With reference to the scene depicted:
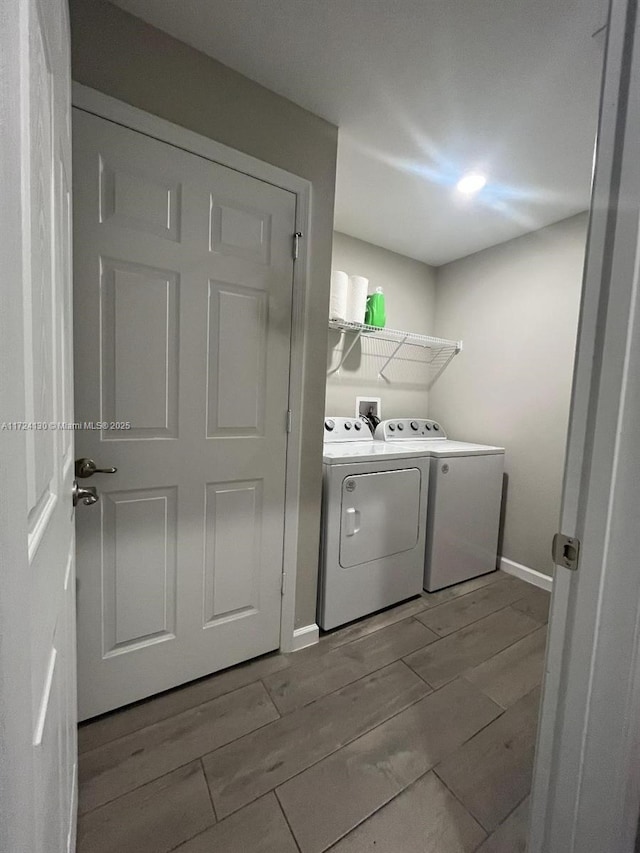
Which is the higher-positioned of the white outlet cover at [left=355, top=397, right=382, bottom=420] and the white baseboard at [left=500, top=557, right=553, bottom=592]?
the white outlet cover at [left=355, top=397, right=382, bottom=420]

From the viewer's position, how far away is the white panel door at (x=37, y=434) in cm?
34

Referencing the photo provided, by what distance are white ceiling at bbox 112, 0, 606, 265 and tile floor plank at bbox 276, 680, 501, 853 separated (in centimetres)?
243

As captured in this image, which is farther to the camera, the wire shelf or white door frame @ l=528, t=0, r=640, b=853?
the wire shelf

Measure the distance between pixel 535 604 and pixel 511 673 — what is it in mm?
715

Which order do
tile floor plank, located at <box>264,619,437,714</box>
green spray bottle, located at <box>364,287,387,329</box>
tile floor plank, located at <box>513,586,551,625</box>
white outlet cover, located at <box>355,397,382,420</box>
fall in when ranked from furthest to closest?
white outlet cover, located at <box>355,397,382,420</box>, green spray bottle, located at <box>364,287,387,329</box>, tile floor plank, located at <box>513,586,551,625</box>, tile floor plank, located at <box>264,619,437,714</box>

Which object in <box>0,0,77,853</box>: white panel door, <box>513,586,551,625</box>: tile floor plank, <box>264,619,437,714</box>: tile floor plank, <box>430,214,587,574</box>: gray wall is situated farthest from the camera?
<box>430,214,587,574</box>: gray wall

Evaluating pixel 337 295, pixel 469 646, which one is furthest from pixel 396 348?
pixel 469 646

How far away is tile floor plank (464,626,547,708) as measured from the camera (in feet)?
4.84

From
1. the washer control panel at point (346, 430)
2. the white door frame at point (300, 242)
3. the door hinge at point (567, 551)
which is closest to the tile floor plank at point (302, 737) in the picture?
the white door frame at point (300, 242)

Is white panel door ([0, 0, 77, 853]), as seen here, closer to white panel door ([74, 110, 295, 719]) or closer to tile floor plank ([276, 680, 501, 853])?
white panel door ([74, 110, 295, 719])

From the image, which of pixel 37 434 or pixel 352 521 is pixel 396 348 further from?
pixel 37 434

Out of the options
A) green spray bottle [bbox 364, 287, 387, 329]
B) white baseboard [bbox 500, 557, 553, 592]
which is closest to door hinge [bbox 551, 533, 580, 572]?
green spray bottle [bbox 364, 287, 387, 329]

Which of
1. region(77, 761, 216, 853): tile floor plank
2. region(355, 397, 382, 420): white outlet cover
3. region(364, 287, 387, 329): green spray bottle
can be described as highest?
region(364, 287, 387, 329): green spray bottle

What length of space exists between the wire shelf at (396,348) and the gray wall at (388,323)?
1.3 inches
